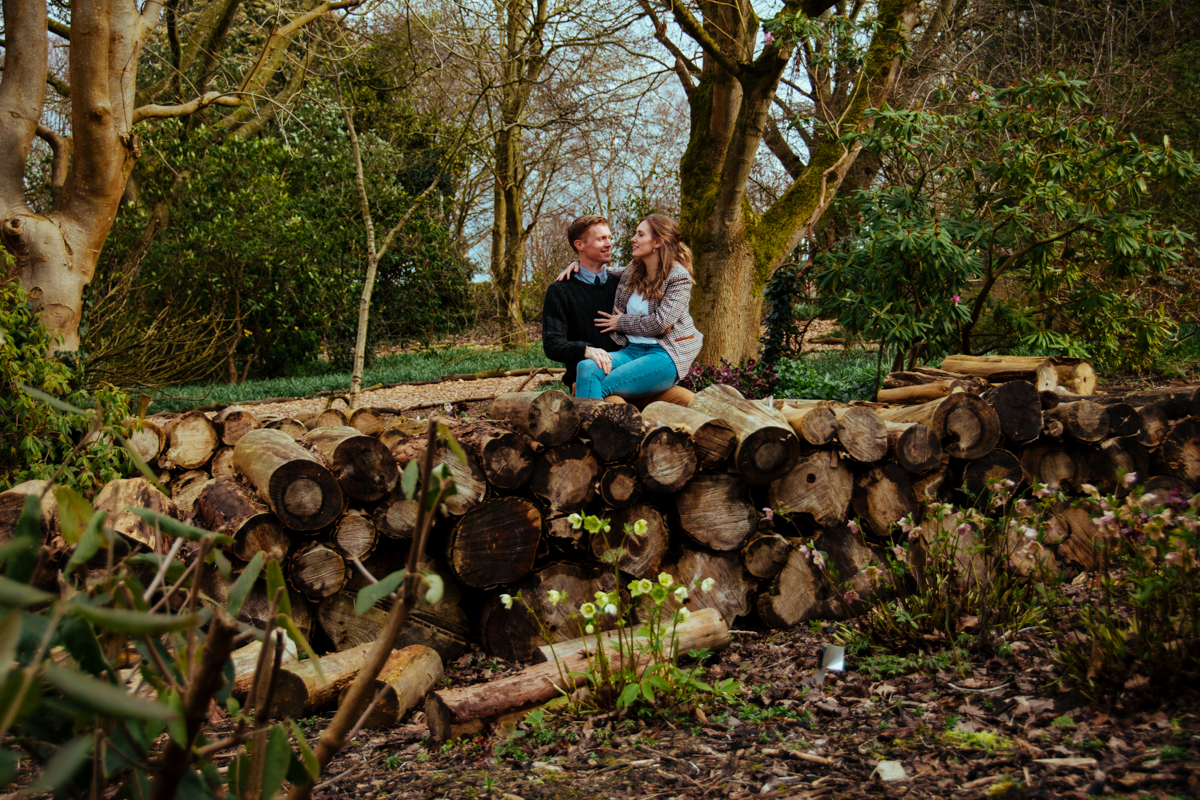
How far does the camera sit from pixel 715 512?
10.6 ft

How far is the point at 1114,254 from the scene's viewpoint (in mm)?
6266

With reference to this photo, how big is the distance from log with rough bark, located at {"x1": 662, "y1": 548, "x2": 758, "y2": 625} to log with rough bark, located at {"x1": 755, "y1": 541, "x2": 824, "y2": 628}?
8 centimetres

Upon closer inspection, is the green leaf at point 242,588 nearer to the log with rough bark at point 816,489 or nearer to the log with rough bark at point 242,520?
the log with rough bark at point 242,520

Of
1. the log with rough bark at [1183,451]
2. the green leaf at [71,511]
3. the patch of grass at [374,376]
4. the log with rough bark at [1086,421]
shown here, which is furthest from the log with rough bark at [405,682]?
the patch of grass at [374,376]

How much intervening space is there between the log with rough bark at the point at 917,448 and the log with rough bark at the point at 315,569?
2254mm

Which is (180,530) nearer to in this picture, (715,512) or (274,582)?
(274,582)

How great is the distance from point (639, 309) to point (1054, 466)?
2226 millimetres

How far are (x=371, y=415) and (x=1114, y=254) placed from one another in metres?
5.75

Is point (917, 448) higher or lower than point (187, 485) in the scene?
higher

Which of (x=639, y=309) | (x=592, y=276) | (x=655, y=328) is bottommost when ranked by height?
(x=655, y=328)

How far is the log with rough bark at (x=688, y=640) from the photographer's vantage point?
278 cm

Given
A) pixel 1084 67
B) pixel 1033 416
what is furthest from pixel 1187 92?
pixel 1033 416

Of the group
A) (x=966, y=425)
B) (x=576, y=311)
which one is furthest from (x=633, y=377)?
(x=966, y=425)

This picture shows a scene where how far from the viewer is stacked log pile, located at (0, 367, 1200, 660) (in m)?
3.02
